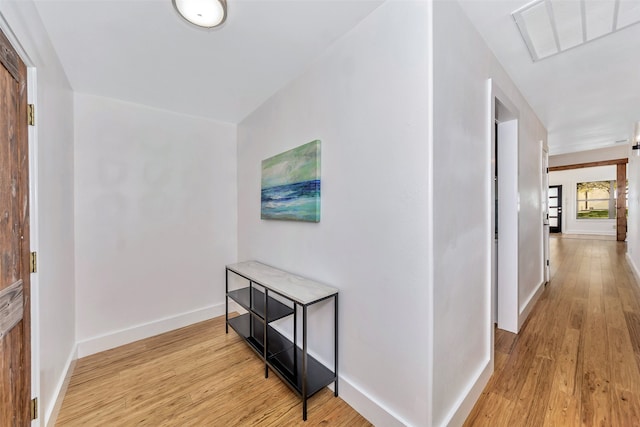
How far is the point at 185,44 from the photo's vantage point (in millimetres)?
1704

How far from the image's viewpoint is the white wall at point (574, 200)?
31.0 feet

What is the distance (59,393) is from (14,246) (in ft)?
3.85

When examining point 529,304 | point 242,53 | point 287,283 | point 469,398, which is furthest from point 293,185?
point 529,304

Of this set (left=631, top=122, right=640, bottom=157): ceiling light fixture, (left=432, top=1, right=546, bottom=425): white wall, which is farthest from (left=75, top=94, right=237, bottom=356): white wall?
(left=631, top=122, right=640, bottom=157): ceiling light fixture

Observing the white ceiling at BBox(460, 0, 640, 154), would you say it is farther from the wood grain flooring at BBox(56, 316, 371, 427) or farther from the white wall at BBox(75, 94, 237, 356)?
the white wall at BBox(75, 94, 237, 356)

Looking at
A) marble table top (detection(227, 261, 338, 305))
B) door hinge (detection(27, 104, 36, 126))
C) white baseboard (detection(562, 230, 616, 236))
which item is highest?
door hinge (detection(27, 104, 36, 126))

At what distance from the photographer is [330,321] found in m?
1.84

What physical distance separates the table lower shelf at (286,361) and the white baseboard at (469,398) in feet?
2.37

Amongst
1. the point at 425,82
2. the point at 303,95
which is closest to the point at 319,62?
the point at 303,95

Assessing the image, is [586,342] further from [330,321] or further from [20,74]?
[20,74]

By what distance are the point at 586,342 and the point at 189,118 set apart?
14.7 feet

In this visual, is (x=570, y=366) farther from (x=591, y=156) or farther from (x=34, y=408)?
(x=591, y=156)

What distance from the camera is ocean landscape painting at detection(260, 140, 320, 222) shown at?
6.30 feet

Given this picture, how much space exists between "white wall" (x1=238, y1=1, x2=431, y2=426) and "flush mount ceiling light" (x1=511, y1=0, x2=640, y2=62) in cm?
84
